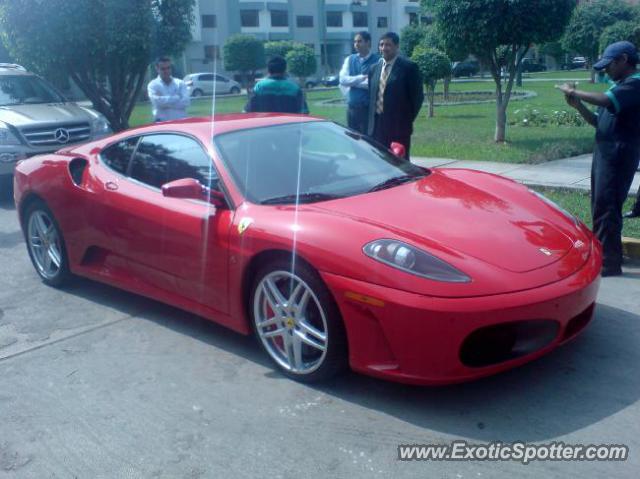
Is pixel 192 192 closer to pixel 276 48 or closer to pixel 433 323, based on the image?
pixel 433 323

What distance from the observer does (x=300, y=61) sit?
4712 cm

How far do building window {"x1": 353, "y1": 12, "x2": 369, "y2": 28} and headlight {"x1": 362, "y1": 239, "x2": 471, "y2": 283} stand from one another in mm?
71217

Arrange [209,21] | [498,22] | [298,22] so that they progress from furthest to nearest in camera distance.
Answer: [298,22] → [209,21] → [498,22]

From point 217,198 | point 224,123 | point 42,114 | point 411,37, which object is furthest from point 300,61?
point 217,198

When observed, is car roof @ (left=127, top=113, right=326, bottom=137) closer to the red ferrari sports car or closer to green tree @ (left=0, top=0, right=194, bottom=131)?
the red ferrari sports car

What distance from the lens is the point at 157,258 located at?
4.64m

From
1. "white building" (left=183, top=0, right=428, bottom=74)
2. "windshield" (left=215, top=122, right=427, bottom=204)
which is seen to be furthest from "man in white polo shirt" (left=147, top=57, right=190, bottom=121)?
"white building" (left=183, top=0, right=428, bottom=74)

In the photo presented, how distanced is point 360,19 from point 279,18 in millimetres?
9183

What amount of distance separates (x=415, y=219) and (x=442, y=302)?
67 centimetres

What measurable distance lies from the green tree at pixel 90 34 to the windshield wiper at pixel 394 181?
9.14 meters

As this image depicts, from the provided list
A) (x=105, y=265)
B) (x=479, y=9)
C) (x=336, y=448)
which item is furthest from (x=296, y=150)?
(x=479, y=9)

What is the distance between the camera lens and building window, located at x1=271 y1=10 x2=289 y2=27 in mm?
66688

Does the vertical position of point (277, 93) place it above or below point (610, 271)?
above

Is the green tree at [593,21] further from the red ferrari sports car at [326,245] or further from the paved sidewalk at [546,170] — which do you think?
the red ferrari sports car at [326,245]
